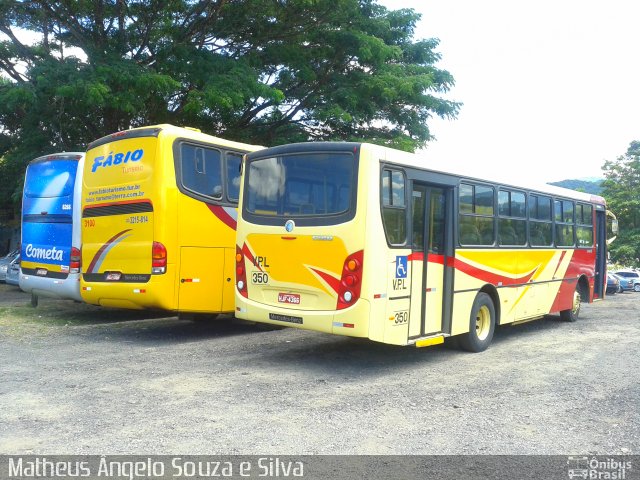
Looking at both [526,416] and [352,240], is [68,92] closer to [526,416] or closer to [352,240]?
[352,240]

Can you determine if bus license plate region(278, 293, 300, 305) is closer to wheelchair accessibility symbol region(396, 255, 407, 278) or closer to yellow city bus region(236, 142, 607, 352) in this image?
yellow city bus region(236, 142, 607, 352)

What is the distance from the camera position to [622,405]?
23.0 ft

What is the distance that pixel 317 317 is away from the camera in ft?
27.5

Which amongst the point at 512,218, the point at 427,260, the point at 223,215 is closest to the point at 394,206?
the point at 427,260

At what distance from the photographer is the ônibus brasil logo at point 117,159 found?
10839mm

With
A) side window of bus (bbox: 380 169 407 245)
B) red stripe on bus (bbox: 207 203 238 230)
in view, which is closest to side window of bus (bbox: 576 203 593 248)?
side window of bus (bbox: 380 169 407 245)

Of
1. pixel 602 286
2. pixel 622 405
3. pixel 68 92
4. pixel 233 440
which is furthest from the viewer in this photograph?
pixel 602 286

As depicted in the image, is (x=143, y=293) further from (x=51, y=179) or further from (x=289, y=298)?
(x=51, y=179)

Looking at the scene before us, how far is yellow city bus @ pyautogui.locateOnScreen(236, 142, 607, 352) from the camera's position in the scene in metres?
8.16

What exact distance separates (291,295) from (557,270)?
6.85m

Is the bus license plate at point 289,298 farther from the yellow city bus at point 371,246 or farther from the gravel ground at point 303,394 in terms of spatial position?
the gravel ground at point 303,394

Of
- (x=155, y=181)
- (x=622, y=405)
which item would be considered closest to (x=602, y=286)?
(x=622, y=405)

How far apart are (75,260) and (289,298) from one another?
547 cm

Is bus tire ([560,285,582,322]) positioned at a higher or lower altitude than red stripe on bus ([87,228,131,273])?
lower
